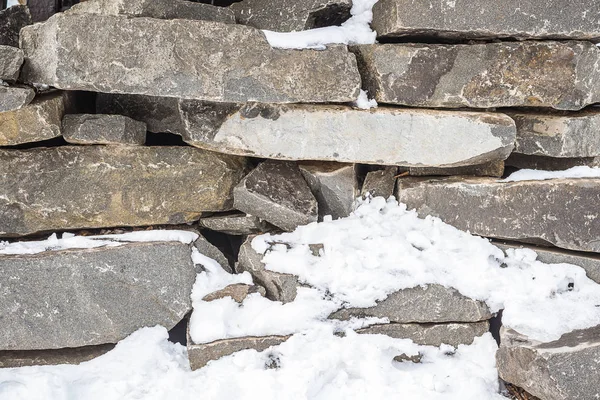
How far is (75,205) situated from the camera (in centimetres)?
334

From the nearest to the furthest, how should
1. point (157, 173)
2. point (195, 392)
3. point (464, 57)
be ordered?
point (195, 392) < point (464, 57) < point (157, 173)

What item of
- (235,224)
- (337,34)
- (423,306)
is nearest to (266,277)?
(235,224)

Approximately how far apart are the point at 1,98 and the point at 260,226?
1.61 m

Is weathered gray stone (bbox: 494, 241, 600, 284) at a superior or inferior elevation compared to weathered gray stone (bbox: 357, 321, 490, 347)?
superior

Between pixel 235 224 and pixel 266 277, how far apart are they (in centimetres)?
46

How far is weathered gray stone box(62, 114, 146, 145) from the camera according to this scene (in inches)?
124

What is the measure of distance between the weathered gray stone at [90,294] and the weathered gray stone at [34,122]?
26.2 inches

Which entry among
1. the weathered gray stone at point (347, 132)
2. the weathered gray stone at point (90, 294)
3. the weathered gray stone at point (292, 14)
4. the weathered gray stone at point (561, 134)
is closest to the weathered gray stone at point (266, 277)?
the weathered gray stone at point (90, 294)

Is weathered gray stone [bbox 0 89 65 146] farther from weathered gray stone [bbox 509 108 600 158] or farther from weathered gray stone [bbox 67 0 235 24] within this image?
weathered gray stone [bbox 509 108 600 158]

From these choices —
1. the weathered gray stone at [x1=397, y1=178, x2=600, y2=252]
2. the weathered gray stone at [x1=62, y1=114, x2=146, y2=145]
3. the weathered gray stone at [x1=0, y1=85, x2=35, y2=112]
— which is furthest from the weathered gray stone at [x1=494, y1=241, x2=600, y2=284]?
the weathered gray stone at [x1=0, y1=85, x2=35, y2=112]

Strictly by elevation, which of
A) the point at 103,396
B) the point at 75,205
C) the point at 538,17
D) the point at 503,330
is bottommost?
the point at 103,396

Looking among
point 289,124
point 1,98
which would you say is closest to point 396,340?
point 289,124

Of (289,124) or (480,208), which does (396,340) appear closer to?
(480,208)

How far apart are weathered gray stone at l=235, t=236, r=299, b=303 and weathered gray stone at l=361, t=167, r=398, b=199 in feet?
2.73
